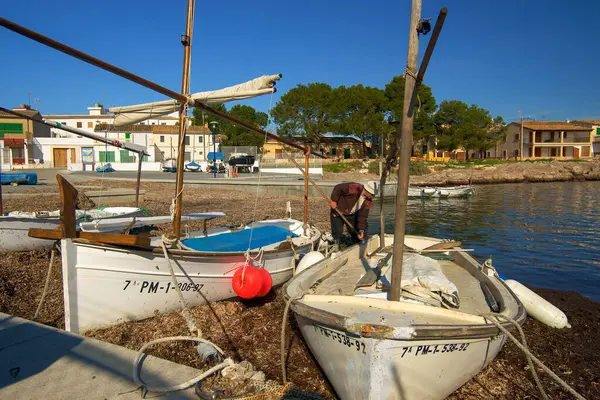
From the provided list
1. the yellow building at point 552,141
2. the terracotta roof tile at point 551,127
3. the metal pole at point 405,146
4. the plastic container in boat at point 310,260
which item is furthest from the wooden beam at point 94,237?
the terracotta roof tile at point 551,127

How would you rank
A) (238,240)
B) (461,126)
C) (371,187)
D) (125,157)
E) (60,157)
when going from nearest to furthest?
(238,240)
(371,187)
(125,157)
(60,157)
(461,126)

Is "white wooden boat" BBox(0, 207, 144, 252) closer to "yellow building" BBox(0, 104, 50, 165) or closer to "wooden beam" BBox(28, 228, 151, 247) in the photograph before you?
"wooden beam" BBox(28, 228, 151, 247)

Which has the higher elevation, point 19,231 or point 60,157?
point 60,157

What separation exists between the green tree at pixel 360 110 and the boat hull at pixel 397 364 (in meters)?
59.8

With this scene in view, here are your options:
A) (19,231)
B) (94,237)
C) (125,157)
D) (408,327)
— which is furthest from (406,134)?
(125,157)

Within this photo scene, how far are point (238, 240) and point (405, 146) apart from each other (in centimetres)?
466

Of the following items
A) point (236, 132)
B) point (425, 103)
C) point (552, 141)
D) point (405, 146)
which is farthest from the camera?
point (552, 141)

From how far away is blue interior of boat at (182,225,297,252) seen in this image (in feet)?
25.8

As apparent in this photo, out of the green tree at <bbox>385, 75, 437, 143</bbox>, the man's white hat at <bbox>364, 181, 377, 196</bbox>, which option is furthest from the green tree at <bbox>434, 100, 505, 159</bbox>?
the man's white hat at <bbox>364, 181, 377, 196</bbox>

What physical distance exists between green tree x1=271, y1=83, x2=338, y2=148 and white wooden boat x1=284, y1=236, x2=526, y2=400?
6118cm

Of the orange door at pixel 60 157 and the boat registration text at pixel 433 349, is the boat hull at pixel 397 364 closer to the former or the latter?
the boat registration text at pixel 433 349

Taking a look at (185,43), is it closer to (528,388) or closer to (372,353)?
(372,353)

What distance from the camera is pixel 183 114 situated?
7.11 metres

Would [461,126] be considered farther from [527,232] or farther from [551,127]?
[527,232]
